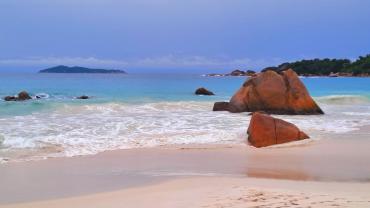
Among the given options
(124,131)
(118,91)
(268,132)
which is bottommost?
(124,131)

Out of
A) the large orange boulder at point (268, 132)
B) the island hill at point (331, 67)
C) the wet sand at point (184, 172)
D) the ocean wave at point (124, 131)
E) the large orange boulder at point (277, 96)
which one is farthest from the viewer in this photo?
the island hill at point (331, 67)

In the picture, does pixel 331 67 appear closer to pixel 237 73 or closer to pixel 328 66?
pixel 328 66

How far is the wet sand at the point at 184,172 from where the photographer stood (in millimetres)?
6988

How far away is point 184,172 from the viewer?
8492 millimetres

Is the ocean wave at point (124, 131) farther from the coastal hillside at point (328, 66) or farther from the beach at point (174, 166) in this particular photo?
the coastal hillside at point (328, 66)

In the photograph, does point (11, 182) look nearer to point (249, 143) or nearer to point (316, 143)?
point (249, 143)

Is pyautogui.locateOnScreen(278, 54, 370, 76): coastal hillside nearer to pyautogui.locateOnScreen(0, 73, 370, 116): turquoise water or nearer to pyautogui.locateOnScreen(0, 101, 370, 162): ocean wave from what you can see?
pyautogui.locateOnScreen(0, 73, 370, 116): turquoise water

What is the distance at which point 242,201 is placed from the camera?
20.3 ft

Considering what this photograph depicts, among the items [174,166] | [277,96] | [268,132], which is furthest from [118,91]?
[174,166]

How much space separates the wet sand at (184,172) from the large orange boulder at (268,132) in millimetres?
278

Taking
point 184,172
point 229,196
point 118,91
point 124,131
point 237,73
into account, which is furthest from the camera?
point 237,73

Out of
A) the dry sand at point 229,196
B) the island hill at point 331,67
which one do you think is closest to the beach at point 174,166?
the dry sand at point 229,196

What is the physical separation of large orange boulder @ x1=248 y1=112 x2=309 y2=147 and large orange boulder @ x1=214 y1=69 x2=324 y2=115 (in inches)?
292

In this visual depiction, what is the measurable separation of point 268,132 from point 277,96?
802 cm
